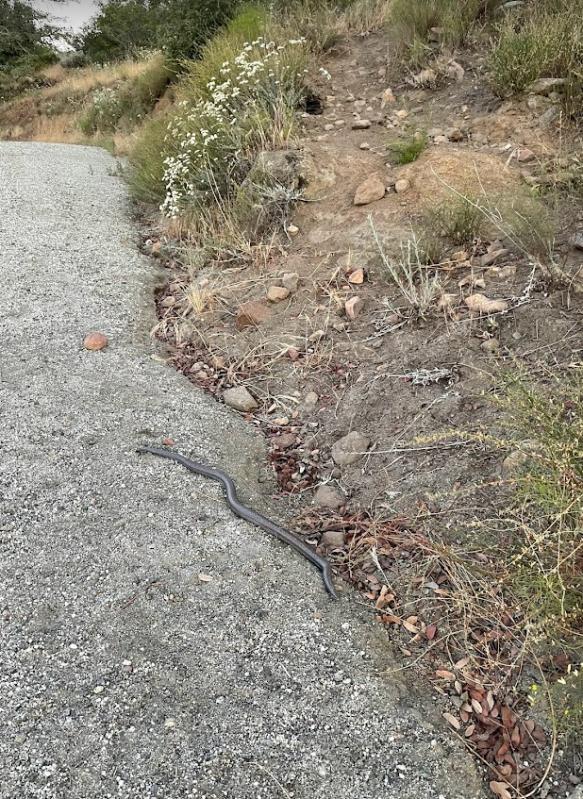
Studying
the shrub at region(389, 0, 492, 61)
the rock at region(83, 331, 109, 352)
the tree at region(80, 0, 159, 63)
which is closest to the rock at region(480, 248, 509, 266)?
the rock at region(83, 331, 109, 352)

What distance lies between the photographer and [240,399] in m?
3.63

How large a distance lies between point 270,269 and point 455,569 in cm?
291

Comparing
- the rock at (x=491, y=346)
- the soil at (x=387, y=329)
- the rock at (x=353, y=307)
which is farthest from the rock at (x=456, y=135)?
the rock at (x=491, y=346)

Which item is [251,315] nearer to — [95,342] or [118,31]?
[95,342]

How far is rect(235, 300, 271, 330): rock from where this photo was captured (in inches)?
165

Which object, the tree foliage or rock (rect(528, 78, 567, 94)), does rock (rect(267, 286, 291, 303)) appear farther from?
the tree foliage

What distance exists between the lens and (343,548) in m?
2.62

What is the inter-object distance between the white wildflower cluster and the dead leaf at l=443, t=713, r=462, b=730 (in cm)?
453

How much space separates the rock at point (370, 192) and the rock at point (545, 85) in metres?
1.44

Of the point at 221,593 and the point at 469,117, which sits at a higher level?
the point at 469,117

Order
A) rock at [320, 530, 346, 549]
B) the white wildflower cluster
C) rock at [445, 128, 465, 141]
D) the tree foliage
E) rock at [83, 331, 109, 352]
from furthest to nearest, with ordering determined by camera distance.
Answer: the tree foliage → the white wildflower cluster → rock at [445, 128, 465, 141] → rock at [83, 331, 109, 352] → rock at [320, 530, 346, 549]

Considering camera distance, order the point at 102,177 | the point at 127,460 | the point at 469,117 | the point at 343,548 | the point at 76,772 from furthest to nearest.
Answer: the point at 102,177 < the point at 469,117 < the point at 127,460 < the point at 343,548 < the point at 76,772

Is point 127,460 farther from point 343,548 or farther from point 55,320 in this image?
point 55,320

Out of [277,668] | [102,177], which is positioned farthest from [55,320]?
[102,177]
